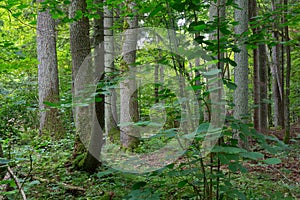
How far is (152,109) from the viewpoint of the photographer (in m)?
2.89

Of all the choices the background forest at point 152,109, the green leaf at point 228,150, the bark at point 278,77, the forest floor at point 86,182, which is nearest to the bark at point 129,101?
the background forest at point 152,109

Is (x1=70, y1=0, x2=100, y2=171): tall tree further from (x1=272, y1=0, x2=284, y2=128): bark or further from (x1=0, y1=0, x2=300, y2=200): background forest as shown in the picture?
(x1=272, y1=0, x2=284, y2=128): bark

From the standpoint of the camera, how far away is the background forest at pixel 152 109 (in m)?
2.16

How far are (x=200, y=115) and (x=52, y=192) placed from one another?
9.50 ft

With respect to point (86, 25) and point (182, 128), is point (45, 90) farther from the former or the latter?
point (182, 128)

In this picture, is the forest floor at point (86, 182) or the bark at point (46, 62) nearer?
the forest floor at point (86, 182)

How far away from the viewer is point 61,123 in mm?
8297

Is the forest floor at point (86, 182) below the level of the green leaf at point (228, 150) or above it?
below

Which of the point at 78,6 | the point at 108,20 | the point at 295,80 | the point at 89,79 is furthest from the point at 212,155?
the point at 295,80

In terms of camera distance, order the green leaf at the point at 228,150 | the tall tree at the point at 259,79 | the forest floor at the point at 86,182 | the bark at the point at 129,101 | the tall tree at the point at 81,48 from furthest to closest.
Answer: the bark at the point at 129,101, the tall tree at the point at 259,79, the tall tree at the point at 81,48, the forest floor at the point at 86,182, the green leaf at the point at 228,150

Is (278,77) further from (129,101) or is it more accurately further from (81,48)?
(81,48)

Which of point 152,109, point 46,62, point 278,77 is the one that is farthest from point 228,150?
point 278,77

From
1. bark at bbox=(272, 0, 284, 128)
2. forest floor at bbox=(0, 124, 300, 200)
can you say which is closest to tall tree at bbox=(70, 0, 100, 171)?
forest floor at bbox=(0, 124, 300, 200)

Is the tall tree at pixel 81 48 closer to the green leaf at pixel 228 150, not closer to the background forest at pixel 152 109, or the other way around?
the background forest at pixel 152 109
